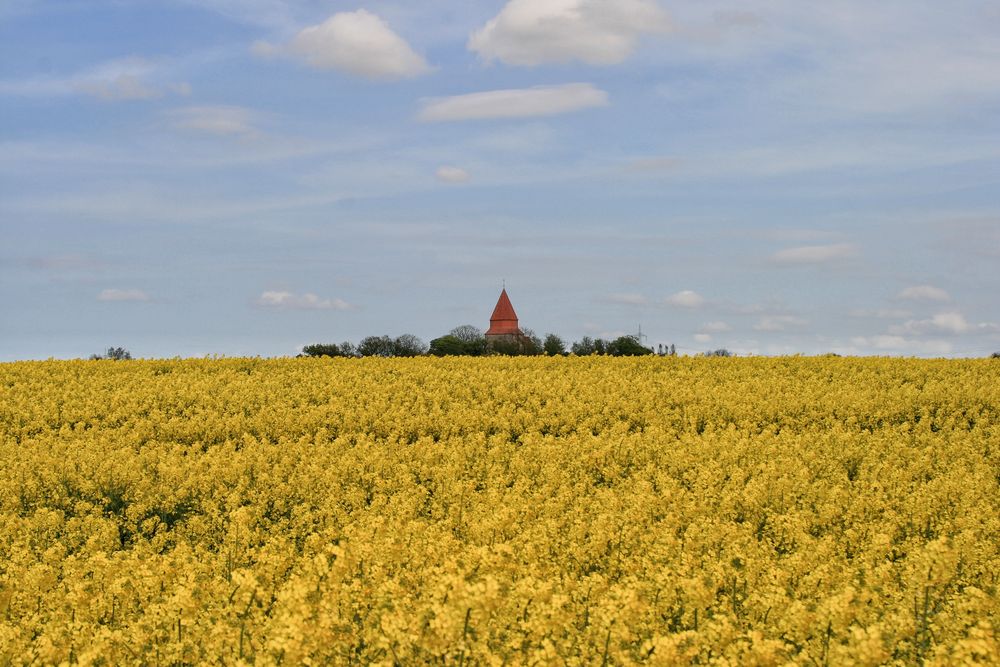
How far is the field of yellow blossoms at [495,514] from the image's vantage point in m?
5.32

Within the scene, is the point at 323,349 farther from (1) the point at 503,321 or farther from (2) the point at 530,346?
(1) the point at 503,321

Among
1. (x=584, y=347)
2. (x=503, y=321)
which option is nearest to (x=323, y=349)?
(x=584, y=347)

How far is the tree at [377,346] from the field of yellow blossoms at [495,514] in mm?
45331

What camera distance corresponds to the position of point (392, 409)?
57.1ft

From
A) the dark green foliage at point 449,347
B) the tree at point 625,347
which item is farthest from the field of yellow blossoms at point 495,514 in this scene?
the dark green foliage at point 449,347

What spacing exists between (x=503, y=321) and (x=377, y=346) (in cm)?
5347

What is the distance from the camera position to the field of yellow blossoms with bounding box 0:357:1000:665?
532cm

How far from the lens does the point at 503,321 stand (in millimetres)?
128875

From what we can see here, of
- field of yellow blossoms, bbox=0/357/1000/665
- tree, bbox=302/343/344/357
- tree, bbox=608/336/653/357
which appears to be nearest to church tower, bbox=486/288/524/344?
tree, bbox=608/336/653/357

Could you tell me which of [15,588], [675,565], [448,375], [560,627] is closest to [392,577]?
[560,627]

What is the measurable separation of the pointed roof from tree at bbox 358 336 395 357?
46.1 meters

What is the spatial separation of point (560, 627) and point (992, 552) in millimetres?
4756

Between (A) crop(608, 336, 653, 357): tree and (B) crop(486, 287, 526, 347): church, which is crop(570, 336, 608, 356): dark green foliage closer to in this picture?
(A) crop(608, 336, 653, 357): tree

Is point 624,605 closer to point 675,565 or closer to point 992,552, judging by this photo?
point 675,565
